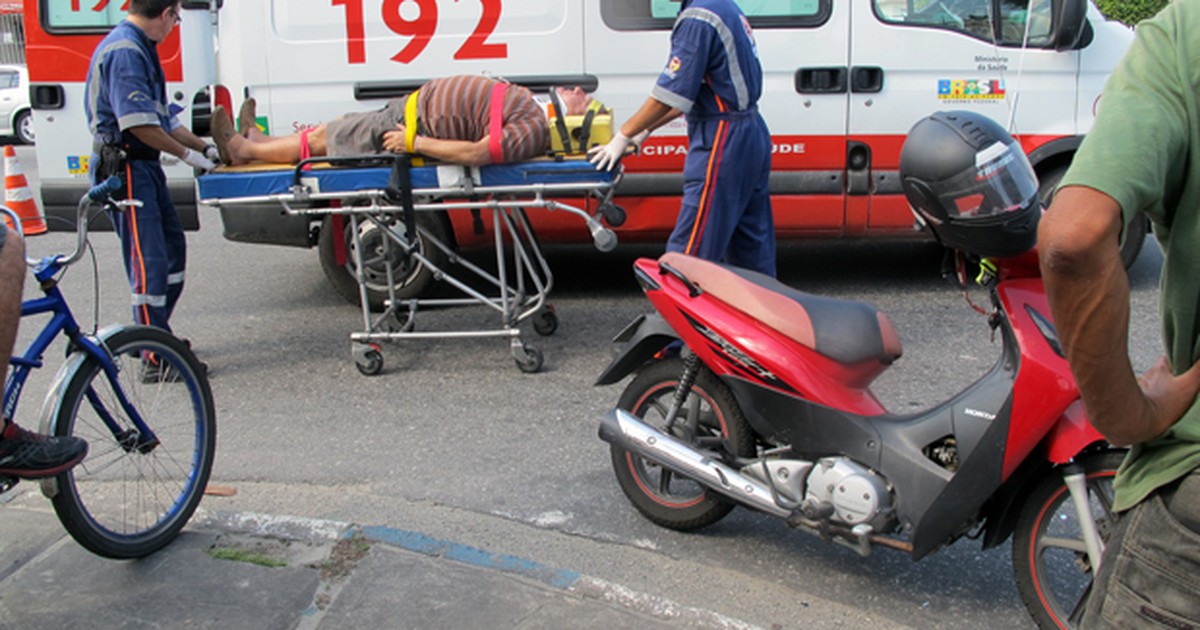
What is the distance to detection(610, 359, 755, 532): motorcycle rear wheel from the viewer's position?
3621mm

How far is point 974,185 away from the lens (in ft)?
9.52

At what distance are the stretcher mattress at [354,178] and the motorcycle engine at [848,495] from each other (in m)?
2.41

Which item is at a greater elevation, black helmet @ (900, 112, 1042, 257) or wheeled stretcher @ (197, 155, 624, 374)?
black helmet @ (900, 112, 1042, 257)

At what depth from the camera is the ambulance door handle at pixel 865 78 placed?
255 inches

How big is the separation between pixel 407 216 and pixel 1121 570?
161 inches

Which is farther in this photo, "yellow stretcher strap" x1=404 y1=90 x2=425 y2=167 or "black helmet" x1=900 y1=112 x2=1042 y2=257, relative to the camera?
"yellow stretcher strap" x1=404 y1=90 x2=425 y2=167

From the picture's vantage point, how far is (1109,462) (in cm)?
288

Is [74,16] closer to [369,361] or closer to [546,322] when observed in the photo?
[369,361]

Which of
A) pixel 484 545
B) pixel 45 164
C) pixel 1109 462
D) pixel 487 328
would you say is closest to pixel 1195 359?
pixel 1109 462

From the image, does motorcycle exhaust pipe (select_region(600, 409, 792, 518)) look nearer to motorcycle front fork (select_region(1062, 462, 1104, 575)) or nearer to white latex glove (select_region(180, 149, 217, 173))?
motorcycle front fork (select_region(1062, 462, 1104, 575))

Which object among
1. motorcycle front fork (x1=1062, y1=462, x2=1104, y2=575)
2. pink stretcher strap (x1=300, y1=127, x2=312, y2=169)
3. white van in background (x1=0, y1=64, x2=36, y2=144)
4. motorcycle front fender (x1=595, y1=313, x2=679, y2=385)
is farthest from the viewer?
white van in background (x1=0, y1=64, x2=36, y2=144)

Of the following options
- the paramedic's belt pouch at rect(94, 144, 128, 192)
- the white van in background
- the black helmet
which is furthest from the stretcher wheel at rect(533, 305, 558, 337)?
the white van in background

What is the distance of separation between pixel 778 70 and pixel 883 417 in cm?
357

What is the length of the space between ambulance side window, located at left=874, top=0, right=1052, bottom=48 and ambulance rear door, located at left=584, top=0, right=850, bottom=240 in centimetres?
31
